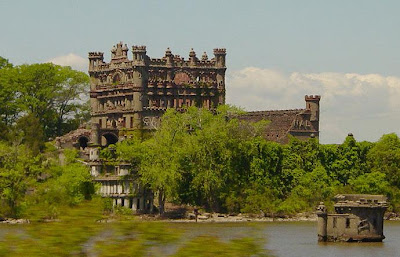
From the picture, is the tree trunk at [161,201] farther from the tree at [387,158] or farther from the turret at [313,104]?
the turret at [313,104]

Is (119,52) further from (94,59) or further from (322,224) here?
(322,224)

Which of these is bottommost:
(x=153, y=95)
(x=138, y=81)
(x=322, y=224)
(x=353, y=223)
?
(x=322, y=224)

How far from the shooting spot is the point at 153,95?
442 feet

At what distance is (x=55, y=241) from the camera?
88.7ft

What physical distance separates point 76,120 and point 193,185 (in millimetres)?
42832

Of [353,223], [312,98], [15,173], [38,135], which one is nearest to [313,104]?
[312,98]

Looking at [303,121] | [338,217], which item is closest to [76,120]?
[303,121]

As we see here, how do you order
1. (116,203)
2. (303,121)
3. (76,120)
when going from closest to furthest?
(116,203), (303,121), (76,120)

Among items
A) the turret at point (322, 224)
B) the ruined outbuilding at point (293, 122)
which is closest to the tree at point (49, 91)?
the ruined outbuilding at point (293, 122)

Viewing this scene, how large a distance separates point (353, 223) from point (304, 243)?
16.7 ft

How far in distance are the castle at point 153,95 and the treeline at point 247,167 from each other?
12176mm

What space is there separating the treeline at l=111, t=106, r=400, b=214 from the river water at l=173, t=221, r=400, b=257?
A: 29.0 feet

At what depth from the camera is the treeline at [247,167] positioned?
109 metres

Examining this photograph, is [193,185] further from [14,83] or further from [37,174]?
[14,83]
